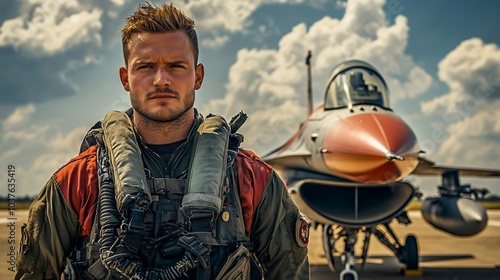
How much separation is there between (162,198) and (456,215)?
29.5 ft

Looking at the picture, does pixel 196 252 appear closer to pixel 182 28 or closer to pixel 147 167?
pixel 147 167

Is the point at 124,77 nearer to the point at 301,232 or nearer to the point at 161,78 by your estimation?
the point at 161,78

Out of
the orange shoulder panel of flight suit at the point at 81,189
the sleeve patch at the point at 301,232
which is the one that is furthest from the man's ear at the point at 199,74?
the sleeve patch at the point at 301,232

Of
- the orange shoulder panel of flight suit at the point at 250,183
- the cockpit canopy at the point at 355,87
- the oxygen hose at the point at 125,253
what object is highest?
the cockpit canopy at the point at 355,87

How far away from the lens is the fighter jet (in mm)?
6430

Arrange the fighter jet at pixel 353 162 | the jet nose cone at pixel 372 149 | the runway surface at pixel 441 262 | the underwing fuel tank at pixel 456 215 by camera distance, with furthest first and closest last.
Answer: the underwing fuel tank at pixel 456 215, the runway surface at pixel 441 262, the fighter jet at pixel 353 162, the jet nose cone at pixel 372 149

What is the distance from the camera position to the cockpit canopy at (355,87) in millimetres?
7617

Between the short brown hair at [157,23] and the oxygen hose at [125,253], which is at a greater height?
the short brown hair at [157,23]

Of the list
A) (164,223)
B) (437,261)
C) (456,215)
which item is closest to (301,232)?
(164,223)

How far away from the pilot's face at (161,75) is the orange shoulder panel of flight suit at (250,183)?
1.02ft

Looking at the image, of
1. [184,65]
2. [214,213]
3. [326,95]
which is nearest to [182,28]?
[184,65]

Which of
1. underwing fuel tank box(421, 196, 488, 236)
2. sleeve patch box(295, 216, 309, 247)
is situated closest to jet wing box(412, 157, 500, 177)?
underwing fuel tank box(421, 196, 488, 236)

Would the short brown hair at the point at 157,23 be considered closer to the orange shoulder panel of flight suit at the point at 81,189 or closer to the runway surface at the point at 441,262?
the orange shoulder panel of flight suit at the point at 81,189

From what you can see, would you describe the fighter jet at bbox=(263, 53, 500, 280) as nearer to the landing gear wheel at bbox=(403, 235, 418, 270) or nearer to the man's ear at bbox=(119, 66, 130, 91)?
the landing gear wheel at bbox=(403, 235, 418, 270)
